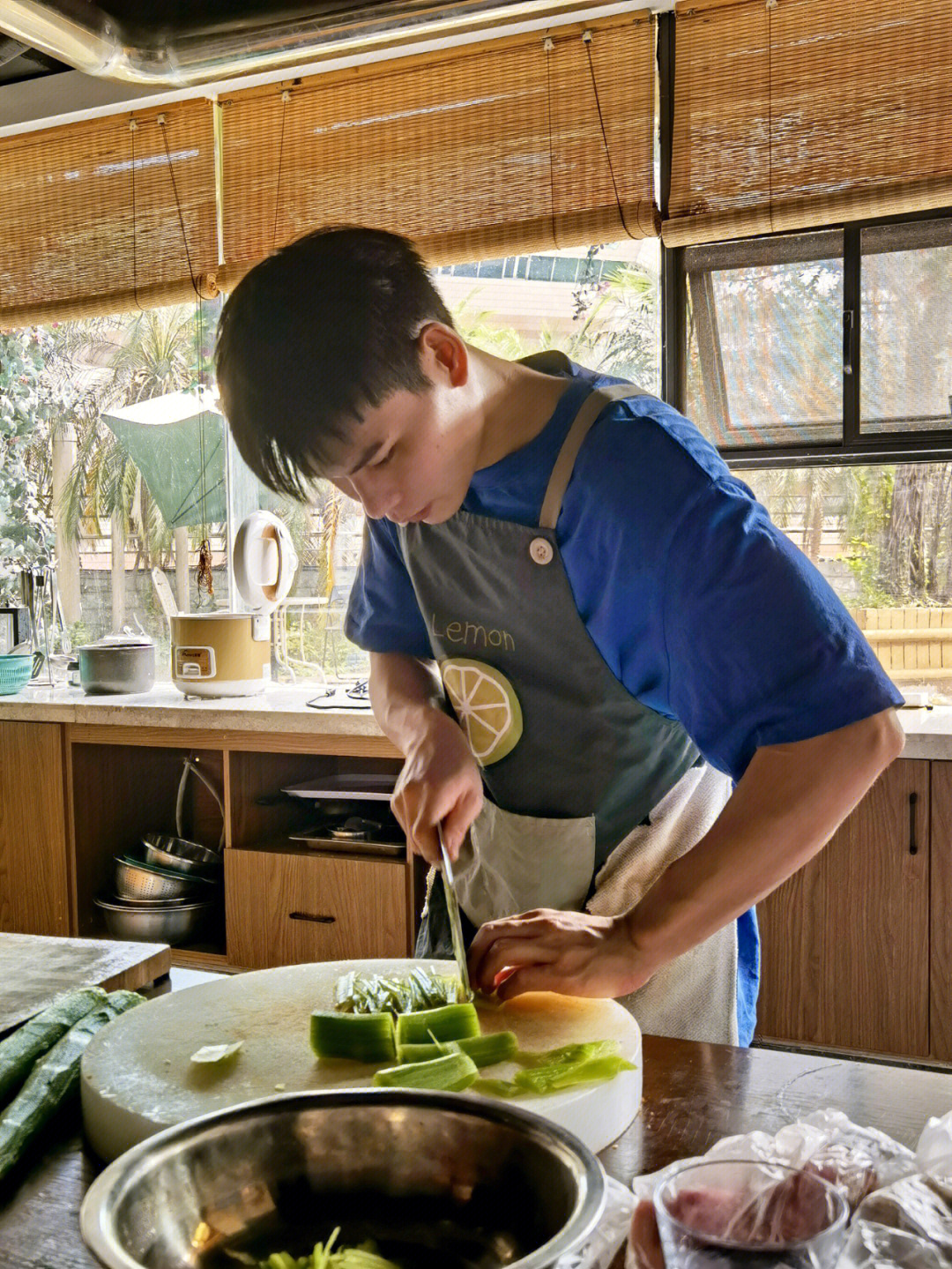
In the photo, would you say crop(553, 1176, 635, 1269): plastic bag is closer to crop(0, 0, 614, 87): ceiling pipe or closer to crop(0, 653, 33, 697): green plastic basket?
crop(0, 0, 614, 87): ceiling pipe

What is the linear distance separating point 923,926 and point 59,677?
2849 mm

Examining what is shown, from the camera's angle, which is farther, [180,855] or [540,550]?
[180,855]

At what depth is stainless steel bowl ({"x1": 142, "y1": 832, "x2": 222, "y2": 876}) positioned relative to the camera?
3279 mm

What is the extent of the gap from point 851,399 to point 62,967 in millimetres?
2449

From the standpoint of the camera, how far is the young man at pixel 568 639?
0.96m

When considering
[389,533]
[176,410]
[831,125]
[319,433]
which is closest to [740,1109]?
[319,433]

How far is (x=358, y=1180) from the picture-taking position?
2.18 feet

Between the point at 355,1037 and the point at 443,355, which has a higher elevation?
the point at 443,355

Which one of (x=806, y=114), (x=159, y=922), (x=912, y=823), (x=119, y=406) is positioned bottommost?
(x=159, y=922)

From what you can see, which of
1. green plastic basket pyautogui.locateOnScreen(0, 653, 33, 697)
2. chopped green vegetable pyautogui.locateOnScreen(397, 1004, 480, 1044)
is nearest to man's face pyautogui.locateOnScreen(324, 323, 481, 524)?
chopped green vegetable pyautogui.locateOnScreen(397, 1004, 480, 1044)

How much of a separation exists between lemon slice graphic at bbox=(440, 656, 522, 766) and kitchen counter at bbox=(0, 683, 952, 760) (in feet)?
4.93

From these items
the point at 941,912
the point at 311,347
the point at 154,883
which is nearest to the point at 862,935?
the point at 941,912

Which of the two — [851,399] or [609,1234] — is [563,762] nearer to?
[609,1234]

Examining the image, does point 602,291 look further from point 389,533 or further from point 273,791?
point 389,533
